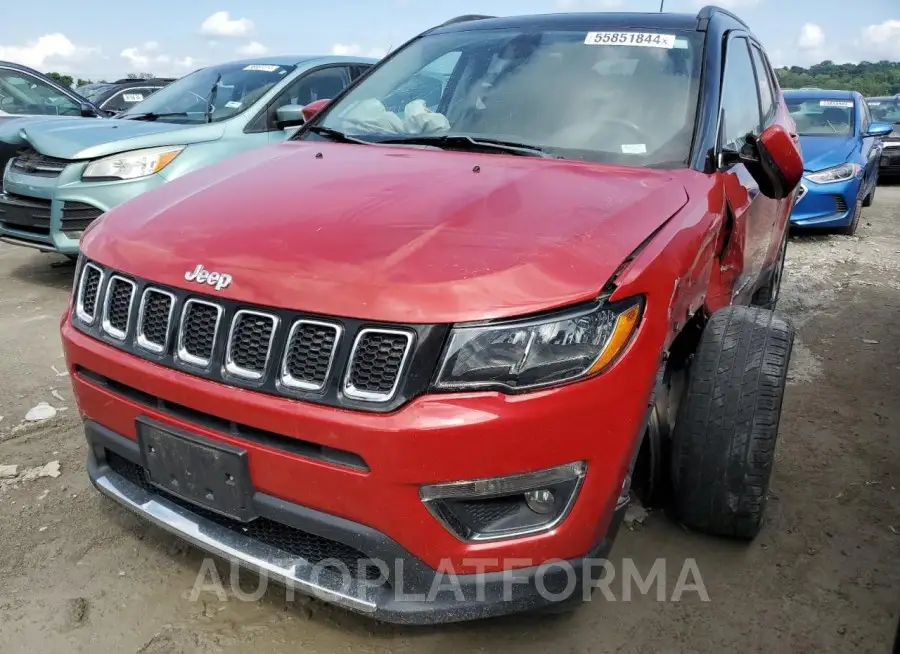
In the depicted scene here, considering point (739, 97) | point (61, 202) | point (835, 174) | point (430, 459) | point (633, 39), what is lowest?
point (835, 174)

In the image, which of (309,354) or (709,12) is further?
(709,12)

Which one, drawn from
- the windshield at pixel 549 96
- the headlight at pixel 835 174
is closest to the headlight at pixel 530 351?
the windshield at pixel 549 96

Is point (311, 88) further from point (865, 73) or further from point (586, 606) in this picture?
point (865, 73)

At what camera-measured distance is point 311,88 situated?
5.70 meters

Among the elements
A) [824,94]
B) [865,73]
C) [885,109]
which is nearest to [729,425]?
[824,94]

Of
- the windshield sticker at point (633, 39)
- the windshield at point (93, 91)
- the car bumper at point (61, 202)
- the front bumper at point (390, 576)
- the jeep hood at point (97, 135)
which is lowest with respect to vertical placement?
the windshield at point (93, 91)

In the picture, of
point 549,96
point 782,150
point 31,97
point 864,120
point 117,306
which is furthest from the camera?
point 864,120

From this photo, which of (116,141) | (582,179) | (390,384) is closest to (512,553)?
(390,384)

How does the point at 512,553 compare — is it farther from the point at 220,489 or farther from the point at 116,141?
the point at 116,141

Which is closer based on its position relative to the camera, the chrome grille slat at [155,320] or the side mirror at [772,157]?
the chrome grille slat at [155,320]

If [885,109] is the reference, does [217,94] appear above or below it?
above

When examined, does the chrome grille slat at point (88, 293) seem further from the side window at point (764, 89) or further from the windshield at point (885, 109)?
the windshield at point (885, 109)

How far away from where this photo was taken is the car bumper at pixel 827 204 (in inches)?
285

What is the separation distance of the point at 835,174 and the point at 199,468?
7190 mm
